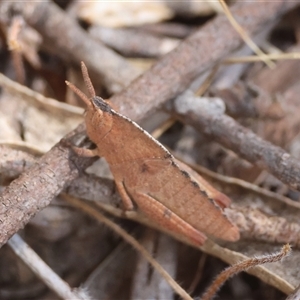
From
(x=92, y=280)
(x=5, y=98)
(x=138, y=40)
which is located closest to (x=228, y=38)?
(x=138, y=40)

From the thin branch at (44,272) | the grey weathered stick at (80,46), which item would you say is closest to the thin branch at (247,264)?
the thin branch at (44,272)

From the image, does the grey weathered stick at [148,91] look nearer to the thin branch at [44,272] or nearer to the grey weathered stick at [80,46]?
the grey weathered stick at [80,46]

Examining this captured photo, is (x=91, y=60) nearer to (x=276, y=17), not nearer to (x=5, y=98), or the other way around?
(x=5, y=98)

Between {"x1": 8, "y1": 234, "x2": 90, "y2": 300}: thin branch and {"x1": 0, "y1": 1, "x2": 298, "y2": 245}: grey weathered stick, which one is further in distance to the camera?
{"x1": 8, "y1": 234, "x2": 90, "y2": 300}: thin branch

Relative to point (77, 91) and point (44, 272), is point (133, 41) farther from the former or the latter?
point (44, 272)

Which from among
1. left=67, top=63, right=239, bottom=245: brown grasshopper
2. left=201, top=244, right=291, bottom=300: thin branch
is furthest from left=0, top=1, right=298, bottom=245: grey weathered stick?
left=201, top=244, right=291, bottom=300: thin branch

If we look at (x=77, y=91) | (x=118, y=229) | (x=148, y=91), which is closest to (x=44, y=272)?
(x=118, y=229)

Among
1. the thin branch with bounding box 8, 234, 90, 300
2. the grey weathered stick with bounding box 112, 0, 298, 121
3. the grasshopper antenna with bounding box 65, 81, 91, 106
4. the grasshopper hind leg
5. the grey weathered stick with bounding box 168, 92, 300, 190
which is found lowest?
the thin branch with bounding box 8, 234, 90, 300

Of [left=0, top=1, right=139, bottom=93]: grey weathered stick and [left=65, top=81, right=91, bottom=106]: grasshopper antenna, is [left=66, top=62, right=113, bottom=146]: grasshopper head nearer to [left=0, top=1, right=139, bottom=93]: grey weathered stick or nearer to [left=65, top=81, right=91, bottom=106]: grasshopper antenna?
[left=65, top=81, right=91, bottom=106]: grasshopper antenna
